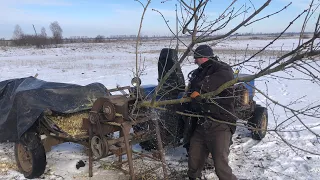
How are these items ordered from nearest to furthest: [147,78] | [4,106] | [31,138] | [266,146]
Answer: [31,138] < [4,106] < [266,146] < [147,78]

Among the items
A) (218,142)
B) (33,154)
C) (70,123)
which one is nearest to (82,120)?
(70,123)

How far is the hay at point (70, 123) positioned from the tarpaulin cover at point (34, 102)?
26 centimetres

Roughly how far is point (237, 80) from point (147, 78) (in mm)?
11710

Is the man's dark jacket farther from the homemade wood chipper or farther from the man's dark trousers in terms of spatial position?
the homemade wood chipper

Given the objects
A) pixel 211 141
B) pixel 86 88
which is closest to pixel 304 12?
pixel 211 141

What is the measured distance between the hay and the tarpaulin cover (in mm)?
264

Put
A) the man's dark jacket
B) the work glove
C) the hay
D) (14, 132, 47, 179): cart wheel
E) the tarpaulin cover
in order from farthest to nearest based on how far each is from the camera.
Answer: the hay → (14, 132, 47, 179): cart wheel → the tarpaulin cover → the man's dark jacket → the work glove

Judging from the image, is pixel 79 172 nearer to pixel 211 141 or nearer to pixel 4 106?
pixel 4 106

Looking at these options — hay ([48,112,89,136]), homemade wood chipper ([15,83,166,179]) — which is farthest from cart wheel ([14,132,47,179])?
hay ([48,112,89,136])

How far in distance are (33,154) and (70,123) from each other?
27.6 inches

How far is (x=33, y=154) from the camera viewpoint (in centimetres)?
452

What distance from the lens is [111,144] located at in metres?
3.91

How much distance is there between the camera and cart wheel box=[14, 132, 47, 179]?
4531 mm

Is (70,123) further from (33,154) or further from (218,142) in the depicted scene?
(218,142)
